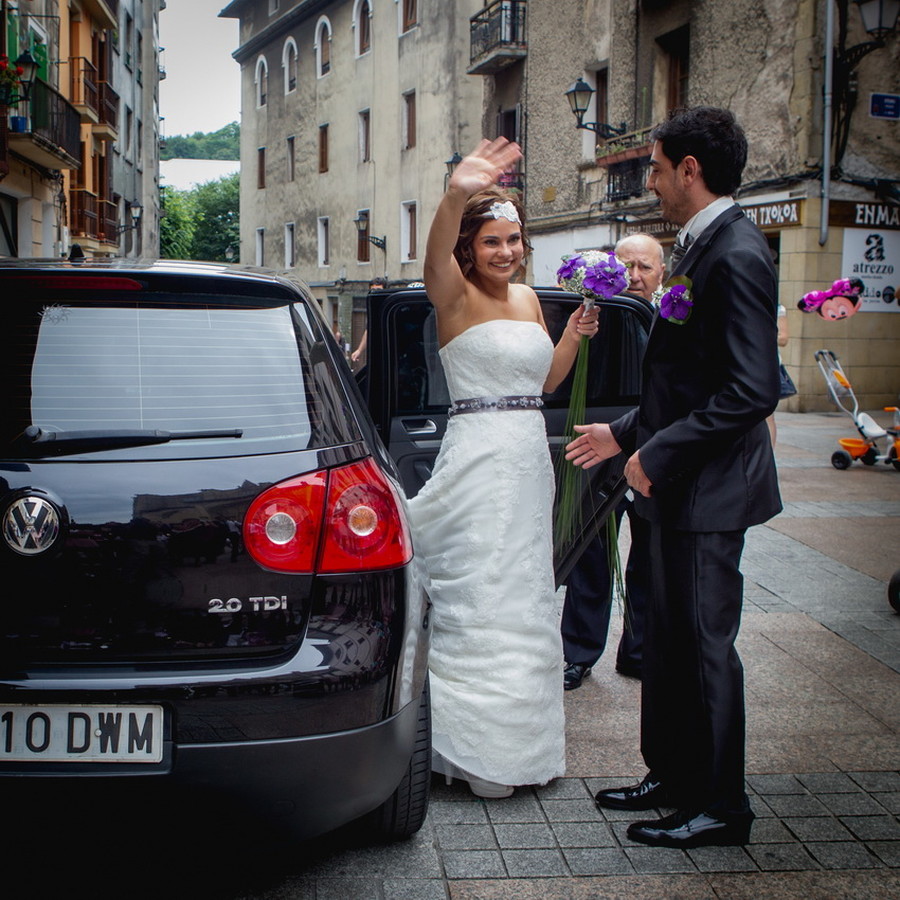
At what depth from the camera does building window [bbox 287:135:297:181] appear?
150ft

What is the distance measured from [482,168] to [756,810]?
2.05 m

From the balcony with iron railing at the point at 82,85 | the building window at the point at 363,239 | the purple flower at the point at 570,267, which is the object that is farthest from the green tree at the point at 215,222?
the purple flower at the point at 570,267

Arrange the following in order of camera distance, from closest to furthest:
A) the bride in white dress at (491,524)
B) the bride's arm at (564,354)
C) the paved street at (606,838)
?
the paved street at (606,838), the bride in white dress at (491,524), the bride's arm at (564,354)

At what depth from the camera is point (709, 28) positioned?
21.0m

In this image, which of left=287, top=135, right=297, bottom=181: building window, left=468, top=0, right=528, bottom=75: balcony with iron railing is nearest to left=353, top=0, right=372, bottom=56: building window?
left=287, top=135, right=297, bottom=181: building window

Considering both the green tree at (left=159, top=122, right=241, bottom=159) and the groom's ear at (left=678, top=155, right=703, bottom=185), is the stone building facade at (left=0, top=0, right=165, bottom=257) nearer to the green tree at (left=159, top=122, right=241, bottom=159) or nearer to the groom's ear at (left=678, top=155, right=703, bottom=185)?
the groom's ear at (left=678, top=155, right=703, bottom=185)

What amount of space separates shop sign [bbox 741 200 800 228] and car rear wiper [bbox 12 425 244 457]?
17.5 metres

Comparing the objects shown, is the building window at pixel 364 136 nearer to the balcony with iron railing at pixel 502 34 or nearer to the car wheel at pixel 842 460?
the balcony with iron railing at pixel 502 34

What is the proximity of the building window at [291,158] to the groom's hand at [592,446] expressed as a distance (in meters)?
43.8

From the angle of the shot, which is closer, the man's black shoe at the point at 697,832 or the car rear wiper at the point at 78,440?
the car rear wiper at the point at 78,440

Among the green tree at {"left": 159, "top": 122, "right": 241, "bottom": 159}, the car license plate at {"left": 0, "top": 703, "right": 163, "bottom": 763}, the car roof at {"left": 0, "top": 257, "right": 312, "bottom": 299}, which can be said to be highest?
the green tree at {"left": 159, "top": 122, "right": 241, "bottom": 159}

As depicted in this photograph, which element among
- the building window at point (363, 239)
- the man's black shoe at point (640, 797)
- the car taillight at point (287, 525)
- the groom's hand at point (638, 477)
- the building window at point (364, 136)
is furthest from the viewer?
the building window at point (363, 239)

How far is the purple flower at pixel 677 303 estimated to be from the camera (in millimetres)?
3117

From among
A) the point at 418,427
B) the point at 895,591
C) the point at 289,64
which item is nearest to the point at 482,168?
the point at 418,427
